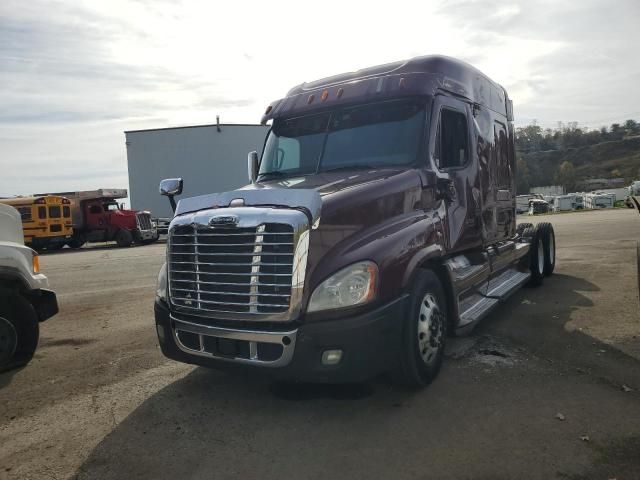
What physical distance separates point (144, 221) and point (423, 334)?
2699 cm

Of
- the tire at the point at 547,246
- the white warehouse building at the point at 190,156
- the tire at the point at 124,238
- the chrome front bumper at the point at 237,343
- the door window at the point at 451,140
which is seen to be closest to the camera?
the chrome front bumper at the point at 237,343

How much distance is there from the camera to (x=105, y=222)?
28938mm

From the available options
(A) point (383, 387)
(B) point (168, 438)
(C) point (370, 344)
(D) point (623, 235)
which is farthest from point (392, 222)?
(D) point (623, 235)

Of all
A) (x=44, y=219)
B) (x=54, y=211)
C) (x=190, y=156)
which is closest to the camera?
(x=44, y=219)

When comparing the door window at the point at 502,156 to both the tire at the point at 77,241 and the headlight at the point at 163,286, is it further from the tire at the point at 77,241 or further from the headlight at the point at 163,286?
the tire at the point at 77,241

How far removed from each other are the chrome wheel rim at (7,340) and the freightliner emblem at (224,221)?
2997 millimetres

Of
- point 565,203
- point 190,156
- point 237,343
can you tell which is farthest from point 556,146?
point 237,343

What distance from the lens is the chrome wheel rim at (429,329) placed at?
4.08 metres

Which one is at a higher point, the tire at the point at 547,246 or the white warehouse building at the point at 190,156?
the white warehouse building at the point at 190,156

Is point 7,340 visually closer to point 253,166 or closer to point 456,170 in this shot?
point 253,166

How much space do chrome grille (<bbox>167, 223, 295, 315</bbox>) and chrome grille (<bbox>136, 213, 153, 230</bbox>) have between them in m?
25.8

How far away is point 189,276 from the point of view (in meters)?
4.06

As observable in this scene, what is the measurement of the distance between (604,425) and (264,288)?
98.9 inches

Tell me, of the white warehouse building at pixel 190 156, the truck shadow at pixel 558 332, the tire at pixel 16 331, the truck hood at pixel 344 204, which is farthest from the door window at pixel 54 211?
the truck hood at pixel 344 204
